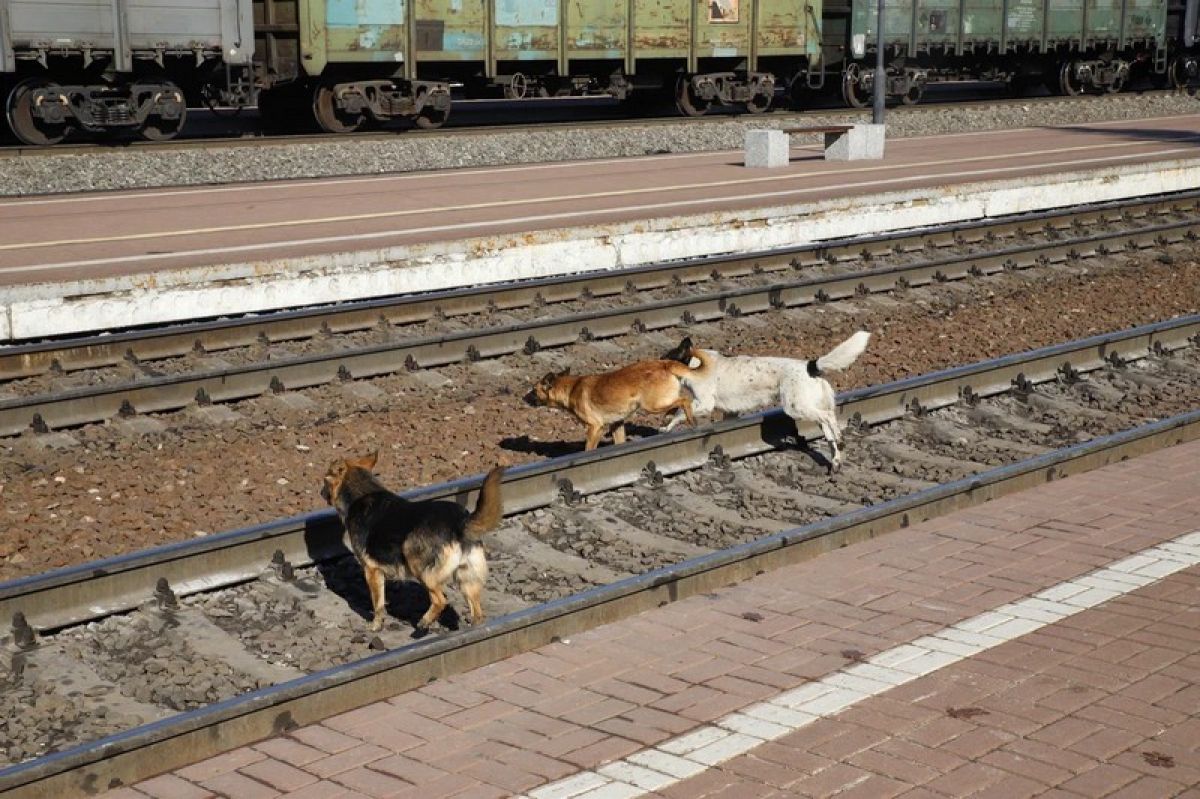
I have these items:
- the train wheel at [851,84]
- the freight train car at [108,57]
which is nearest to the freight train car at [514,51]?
the train wheel at [851,84]

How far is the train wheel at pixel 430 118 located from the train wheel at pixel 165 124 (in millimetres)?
4322

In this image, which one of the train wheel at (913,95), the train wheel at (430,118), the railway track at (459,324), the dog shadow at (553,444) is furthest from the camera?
the train wheel at (913,95)

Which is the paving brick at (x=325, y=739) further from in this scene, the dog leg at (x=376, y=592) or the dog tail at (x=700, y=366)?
the dog tail at (x=700, y=366)

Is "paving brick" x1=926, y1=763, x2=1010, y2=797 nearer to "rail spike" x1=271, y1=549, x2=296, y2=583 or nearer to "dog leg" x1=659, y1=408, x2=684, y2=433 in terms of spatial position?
"rail spike" x1=271, y1=549, x2=296, y2=583

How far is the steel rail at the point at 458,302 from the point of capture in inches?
488

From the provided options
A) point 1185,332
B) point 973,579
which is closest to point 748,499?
point 973,579

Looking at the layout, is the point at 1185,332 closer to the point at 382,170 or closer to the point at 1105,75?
the point at 382,170

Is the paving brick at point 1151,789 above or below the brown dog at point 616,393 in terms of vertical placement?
below

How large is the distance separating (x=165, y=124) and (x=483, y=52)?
18.9 feet

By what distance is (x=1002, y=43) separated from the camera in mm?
38156

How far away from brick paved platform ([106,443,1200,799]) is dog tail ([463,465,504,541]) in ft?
1.89

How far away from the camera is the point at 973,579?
7.88m

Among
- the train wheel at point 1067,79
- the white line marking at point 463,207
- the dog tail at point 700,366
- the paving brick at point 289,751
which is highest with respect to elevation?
the train wheel at point 1067,79

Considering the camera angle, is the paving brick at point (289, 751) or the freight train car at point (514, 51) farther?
the freight train car at point (514, 51)
